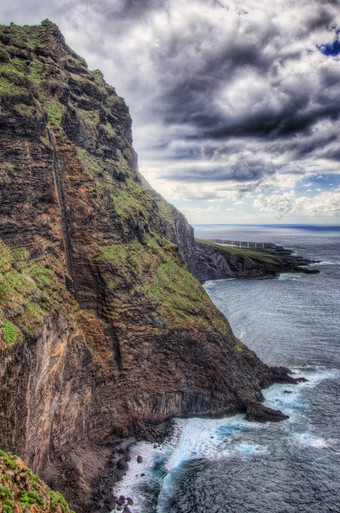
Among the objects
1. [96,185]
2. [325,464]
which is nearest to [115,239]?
[96,185]

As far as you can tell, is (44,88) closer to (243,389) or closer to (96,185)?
(96,185)

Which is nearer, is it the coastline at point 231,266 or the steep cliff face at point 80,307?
the steep cliff face at point 80,307

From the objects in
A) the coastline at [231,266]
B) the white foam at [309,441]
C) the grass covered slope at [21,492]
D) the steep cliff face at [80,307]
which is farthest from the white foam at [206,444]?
the coastline at [231,266]

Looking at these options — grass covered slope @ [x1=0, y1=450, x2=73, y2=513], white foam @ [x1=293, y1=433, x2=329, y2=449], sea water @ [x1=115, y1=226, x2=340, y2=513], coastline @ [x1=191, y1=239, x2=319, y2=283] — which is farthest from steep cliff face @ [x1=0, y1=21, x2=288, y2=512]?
coastline @ [x1=191, y1=239, x2=319, y2=283]

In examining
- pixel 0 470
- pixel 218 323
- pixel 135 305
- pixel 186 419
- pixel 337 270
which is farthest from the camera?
pixel 337 270

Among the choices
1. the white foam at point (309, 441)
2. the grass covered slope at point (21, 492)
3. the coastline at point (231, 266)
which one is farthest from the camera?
the coastline at point (231, 266)

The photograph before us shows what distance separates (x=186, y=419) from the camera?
1580 inches

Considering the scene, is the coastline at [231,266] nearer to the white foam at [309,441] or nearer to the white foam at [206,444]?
the white foam at [206,444]

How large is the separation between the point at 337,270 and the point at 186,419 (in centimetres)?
13410

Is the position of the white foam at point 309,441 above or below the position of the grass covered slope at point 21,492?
below

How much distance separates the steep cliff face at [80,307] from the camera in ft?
80.2

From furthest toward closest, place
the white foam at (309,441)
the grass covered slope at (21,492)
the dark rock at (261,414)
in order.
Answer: the dark rock at (261,414) → the white foam at (309,441) → the grass covered slope at (21,492)

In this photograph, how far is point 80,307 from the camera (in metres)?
35.4

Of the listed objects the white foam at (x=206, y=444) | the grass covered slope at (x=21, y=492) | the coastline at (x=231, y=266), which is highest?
the grass covered slope at (x=21, y=492)
